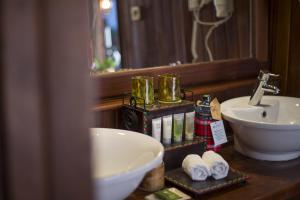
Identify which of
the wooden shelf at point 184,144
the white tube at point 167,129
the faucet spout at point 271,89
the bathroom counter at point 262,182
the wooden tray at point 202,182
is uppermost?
the faucet spout at point 271,89

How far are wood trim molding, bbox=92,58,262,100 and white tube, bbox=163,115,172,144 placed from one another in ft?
0.71

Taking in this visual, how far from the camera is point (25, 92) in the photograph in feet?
1.14

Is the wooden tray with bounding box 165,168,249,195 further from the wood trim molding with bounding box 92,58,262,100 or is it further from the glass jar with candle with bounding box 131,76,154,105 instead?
the wood trim molding with bounding box 92,58,262,100

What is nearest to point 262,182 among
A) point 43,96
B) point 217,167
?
point 217,167

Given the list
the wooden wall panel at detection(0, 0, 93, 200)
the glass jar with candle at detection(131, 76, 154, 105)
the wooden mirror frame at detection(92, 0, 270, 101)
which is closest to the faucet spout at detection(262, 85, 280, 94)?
the wooden mirror frame at detection(92, 0, 270, 101)

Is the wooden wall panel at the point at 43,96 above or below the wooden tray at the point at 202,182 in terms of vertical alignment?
above

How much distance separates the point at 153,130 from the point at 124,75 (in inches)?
9.9

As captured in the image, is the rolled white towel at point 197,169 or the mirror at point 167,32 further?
the mirror at point 167,32

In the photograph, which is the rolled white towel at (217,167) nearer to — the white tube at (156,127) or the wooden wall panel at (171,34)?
the white tube at (156,127)

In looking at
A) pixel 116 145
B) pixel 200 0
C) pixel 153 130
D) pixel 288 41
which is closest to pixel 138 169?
pixel 116 145

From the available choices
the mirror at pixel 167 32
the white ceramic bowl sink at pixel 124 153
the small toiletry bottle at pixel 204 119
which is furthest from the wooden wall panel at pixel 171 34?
A: the white ceramic bowl sink at pixel 124 153

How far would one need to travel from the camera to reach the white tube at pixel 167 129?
1.19 m

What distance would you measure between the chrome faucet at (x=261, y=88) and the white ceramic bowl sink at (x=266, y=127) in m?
0.03

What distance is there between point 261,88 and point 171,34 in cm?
42
